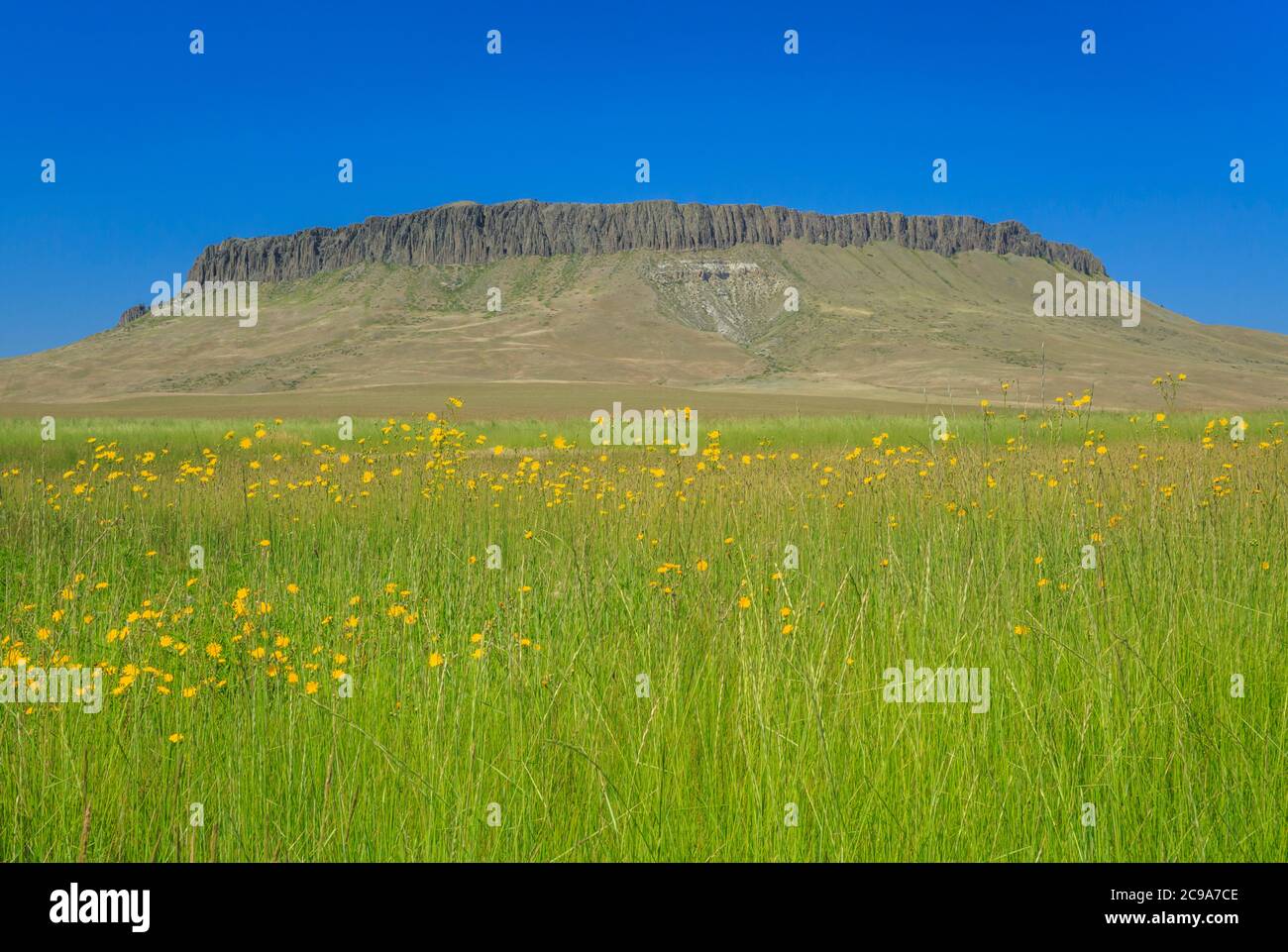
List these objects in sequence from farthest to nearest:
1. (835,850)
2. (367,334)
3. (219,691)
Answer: (367,334) < (219,691) < (835,850)

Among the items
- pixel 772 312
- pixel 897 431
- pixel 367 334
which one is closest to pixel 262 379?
pixel 367 334

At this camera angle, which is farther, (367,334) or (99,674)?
(367,334)

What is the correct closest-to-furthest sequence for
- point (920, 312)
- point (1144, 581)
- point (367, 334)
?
point (1144, 581) < point (367, 334) < point (920, 312)

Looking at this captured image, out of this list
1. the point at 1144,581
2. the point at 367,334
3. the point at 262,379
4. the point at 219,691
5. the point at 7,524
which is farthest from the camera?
the point at 367,334

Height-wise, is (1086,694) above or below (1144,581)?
below

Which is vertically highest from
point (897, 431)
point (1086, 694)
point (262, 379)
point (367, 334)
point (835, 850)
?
point (367, 334)

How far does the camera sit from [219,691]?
376cm

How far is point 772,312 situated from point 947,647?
179 meters

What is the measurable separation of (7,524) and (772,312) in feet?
577

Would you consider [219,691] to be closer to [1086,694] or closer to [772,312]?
[1086,694]

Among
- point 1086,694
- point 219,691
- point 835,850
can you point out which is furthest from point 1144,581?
point 219,691

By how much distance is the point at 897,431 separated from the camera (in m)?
23.1
